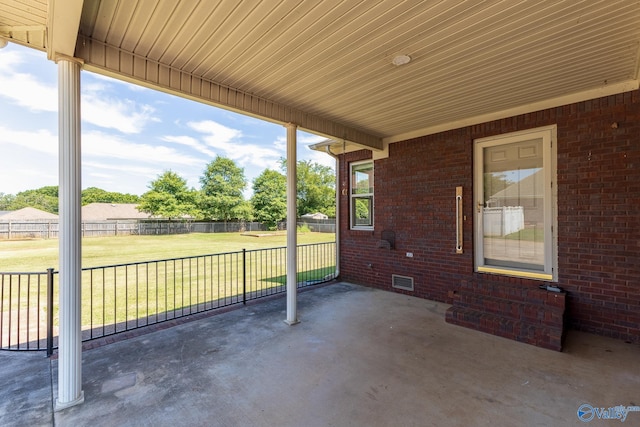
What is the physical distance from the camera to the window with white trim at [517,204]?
3.53 m

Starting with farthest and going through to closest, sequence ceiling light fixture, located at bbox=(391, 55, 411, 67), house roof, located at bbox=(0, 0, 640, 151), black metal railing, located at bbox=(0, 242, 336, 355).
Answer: black metal railing, located at bbox=(0, 242, 336, 355) → ceiling light fixture, located at bbox=(391, 55, 411, 67) → house roof, located at bbox=(0, 0, 640, 151)

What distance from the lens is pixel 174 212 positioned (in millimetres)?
25438

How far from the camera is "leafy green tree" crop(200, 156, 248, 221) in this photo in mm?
26969

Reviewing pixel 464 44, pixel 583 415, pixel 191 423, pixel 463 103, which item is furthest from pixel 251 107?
pixel 583 415

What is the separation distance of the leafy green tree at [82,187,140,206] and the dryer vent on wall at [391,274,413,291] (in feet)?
123

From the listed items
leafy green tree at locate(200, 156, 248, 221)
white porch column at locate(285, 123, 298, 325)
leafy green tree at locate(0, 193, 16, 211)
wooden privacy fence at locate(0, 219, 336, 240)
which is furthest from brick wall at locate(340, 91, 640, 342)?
leafy green tree at locate(0, 193, 16, 211)

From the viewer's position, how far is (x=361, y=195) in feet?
19.0

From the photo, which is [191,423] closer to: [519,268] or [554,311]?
[554,311]

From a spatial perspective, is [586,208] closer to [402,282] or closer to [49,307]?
[402,282]

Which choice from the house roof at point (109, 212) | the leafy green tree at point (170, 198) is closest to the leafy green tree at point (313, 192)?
the leafy green tree at point (170, 198)

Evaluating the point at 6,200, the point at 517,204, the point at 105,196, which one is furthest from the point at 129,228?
the point at 517,204

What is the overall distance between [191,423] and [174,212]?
26876 millimetres

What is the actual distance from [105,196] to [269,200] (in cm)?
2314

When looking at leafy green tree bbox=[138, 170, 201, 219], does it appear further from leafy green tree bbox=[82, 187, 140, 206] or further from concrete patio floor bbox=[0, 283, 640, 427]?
concrete patio floor bbox=[0, 283, 640, 427]
